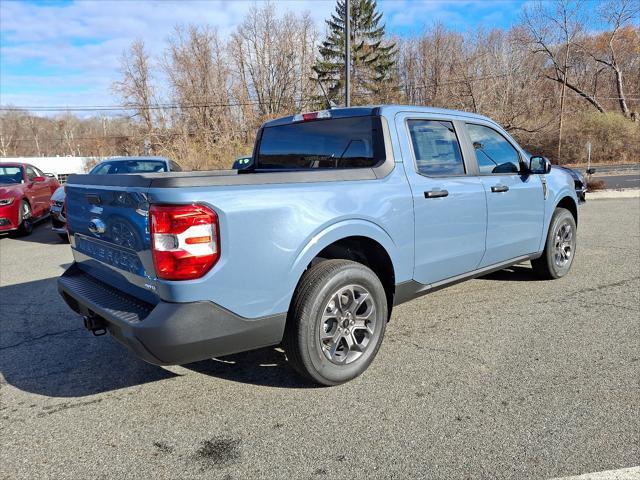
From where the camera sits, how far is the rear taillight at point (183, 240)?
2373 mm

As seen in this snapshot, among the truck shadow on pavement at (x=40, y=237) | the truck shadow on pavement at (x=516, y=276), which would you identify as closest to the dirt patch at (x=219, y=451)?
the truck shadow on pavement at (x=516, y=276)

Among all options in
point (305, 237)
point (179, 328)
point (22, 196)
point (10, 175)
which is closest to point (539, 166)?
point (305, 237)

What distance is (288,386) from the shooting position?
3156 mm

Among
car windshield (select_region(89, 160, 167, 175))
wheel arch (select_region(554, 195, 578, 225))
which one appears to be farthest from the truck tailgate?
car windshield (select_region(89, 160, 167, 175))

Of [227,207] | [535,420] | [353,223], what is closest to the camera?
[227,207]

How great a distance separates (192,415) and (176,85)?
42.1 meters

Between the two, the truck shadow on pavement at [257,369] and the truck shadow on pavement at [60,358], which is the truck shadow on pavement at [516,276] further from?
the truck shadow on pavement at [60,358]

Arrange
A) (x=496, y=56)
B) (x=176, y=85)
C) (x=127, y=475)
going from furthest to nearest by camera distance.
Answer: (x=496, y=56) < (x=176, y=85) < (x=127, y=475)

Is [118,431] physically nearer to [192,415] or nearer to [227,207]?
[192,415]

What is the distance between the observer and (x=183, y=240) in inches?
93.7

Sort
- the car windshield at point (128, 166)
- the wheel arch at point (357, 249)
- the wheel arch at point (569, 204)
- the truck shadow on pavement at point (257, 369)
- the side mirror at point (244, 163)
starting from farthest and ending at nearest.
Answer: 1. the car windshield at point (128, 166)
2. the wheel arch at point (569, 204)
3. the side mirror at point (244, 163)
4. the truck shadow on pavement at point (257, 369)
5. the wheel arch at point (357, 249)

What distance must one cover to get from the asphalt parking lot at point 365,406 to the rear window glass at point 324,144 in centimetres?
158

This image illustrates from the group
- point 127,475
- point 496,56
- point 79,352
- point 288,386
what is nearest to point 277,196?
point 288,386

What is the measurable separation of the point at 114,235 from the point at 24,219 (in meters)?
9.13
